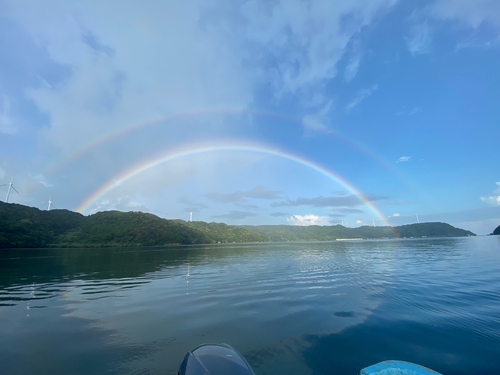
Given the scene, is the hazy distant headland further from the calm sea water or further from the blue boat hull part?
the blue boat hull part

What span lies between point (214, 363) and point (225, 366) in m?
0.24

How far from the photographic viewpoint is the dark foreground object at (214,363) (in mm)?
3969

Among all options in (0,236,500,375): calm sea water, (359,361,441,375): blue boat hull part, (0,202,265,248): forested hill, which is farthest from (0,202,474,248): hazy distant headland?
(359,361,441,375): blue boat hull part

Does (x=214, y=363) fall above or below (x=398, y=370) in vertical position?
above

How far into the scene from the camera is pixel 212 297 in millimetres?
13305

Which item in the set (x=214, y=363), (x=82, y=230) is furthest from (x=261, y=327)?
(x=82, y=230)

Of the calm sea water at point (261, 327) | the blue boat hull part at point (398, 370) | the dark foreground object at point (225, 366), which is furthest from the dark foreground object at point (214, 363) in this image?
the blue boat hull part at point (398, 370)

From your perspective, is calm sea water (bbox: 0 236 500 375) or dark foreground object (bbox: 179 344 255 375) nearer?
dark foreground object (bbox: 179 344 255 375)

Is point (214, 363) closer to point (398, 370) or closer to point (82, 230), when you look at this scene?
point (398, 370)

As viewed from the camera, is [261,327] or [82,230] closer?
[261,327]

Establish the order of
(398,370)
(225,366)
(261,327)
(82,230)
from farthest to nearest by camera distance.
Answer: (82,230) < (261,327) < (398,370) < (225,366)

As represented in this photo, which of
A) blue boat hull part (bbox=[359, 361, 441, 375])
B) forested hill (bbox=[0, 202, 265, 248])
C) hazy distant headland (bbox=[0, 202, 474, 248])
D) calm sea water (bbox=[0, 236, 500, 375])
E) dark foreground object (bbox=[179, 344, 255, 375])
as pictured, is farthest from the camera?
forested hill (bbox=[0, 202, 265, 248])

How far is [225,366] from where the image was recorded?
13.2ft

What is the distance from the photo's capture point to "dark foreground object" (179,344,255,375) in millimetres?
3969
